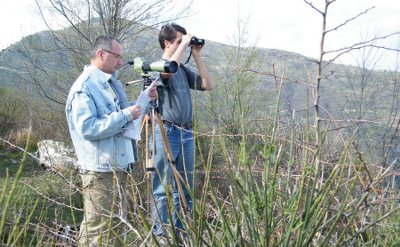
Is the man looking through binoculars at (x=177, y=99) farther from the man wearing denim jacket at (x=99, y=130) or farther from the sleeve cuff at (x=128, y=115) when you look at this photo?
the sleeve cuff at (x=128, y=115)

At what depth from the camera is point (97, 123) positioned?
10.1 feet

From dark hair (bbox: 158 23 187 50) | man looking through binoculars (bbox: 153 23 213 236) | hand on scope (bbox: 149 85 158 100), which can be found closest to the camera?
hand on scope (bbox: 149 85 158 100)

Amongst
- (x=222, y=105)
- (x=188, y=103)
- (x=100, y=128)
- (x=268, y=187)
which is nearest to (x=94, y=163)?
(x=100, y=128)

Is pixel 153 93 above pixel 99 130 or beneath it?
above

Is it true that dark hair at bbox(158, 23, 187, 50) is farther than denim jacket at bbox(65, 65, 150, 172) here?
Yes

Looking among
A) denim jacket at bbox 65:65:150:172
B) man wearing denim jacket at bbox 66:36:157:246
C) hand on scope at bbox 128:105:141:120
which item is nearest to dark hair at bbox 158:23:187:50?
man wearing denim jacket at bbox 66:36:157:246

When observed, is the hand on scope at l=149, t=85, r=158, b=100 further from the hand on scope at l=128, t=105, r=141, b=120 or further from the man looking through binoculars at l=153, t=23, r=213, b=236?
the man looking through binoculars at l=153, t=23, r=213, b=236

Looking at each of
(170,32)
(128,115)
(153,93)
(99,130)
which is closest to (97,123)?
(99,130)

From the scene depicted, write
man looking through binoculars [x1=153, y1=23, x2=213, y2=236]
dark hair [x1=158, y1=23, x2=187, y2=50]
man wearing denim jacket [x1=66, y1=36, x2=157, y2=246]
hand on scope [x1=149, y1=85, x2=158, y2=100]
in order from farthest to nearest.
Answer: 1. dark hair [x1=158, y1=23, x2=187, y2=50]
2. man looking through binoculars [x1=153, y1=23, x2=213, y2=236]
3. hand on scope [x1=149, y1=85, x2=158, y2=100]
4. man wearing denim jacket [x1=66, y1=36, x2=157, y2=246]

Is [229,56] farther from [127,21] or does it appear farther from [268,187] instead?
[268,187]

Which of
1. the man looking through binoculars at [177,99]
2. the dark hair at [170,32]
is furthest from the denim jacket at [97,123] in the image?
the dark hair at [170,32]

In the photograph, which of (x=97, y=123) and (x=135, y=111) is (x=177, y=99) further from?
(x=97, y=123)

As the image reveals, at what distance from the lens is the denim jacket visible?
3.10 meters

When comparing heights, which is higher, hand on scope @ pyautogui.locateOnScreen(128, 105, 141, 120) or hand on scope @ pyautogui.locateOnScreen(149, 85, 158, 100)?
hand on scope @ pyautogui.locateOnScreen(149, 85, 158, 100)
